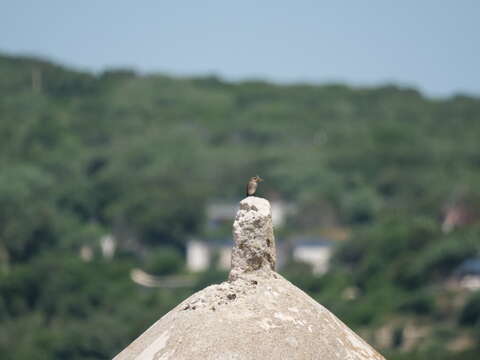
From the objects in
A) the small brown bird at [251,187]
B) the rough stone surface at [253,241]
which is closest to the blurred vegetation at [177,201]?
the small brown bird at [251,187]

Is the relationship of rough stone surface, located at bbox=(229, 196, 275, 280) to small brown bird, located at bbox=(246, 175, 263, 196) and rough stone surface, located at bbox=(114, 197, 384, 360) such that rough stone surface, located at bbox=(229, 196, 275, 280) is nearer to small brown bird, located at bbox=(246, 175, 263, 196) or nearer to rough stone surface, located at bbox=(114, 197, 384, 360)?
rough stone surface, located at bbox=(114, 197, 384, 360)

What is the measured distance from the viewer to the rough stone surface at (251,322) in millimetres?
17375

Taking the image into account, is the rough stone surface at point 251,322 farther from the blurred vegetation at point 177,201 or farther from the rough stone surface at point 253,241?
the blurred vegetation at point 177,201

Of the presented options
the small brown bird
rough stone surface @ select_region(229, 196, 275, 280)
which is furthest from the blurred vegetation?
rough stone surface @ select_region(229, 196, 275, 280)

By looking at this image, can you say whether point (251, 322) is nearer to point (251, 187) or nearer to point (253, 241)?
point (253, 241)

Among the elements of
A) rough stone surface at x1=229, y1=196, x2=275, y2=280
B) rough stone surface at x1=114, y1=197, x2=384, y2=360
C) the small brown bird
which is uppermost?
the small brown bird

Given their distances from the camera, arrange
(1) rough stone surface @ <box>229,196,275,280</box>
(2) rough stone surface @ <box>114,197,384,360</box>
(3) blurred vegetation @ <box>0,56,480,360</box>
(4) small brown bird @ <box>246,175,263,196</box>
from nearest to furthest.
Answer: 1. (2) rough stone surface @ <box>114,197,384,360</box>
2. (1) rough stone surface @ <box>229,196,275,280</box>
3. (4) small brown bird @ <box>246,175,263,196</box>
4. (3) blurred vegetation @ <box>0,56,480,360</box>

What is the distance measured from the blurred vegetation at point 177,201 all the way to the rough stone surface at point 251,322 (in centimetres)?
4357

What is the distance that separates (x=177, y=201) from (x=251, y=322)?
120m

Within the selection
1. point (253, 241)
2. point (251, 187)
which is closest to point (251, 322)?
point (253, 241)

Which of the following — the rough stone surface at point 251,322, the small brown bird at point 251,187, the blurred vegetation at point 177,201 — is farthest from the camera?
the blurred vegetation at point 177,201

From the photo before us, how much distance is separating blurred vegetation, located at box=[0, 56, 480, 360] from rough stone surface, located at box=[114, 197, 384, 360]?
43.6m

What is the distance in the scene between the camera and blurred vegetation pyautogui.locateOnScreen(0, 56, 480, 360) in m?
85.8

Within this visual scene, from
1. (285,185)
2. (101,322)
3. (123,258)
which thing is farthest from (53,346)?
(285,185)
